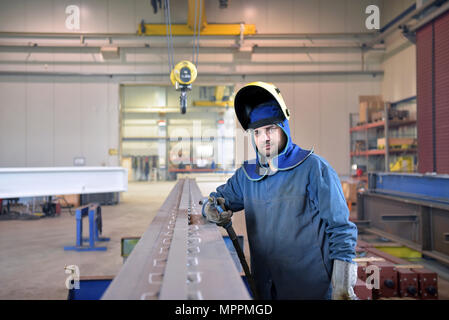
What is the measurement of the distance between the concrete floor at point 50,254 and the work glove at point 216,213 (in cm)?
184

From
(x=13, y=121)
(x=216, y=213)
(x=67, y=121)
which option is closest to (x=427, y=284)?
(x=216, y=213)

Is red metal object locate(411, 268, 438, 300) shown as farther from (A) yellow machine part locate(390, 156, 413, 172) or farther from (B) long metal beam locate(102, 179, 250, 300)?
(A) yellow machine part locate(390, 156, 413, 172)

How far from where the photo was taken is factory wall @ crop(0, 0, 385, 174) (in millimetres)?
8977

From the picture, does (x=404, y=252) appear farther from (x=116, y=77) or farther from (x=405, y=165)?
(x=116, y=77)

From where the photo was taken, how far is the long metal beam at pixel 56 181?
5.66m

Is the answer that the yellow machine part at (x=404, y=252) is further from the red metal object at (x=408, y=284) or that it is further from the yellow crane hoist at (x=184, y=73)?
the yellow crane hoist at (x=184, y=73)

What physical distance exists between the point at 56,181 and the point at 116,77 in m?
4.39

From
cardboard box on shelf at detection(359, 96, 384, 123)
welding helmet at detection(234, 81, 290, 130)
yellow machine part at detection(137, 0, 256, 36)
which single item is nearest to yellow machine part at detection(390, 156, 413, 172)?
cardboard box on shelf at detection(359, 96, 384, 123)

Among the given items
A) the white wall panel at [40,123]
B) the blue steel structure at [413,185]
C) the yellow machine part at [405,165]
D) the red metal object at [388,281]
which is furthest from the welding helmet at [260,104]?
the white wall panel at [40,123]

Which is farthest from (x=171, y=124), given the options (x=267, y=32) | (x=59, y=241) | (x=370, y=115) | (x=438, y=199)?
(x=438, y=199)

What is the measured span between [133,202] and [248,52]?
18.1ft

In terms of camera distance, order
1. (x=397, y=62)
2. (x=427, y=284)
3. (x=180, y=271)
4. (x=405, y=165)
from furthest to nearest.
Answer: (x=397, y=62) < (x=405, y=165) < (x=427, y=284) < (x=180, y=271)

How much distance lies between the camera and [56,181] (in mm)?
6008

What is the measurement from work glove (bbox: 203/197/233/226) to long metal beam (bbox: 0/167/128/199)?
5231 mm
